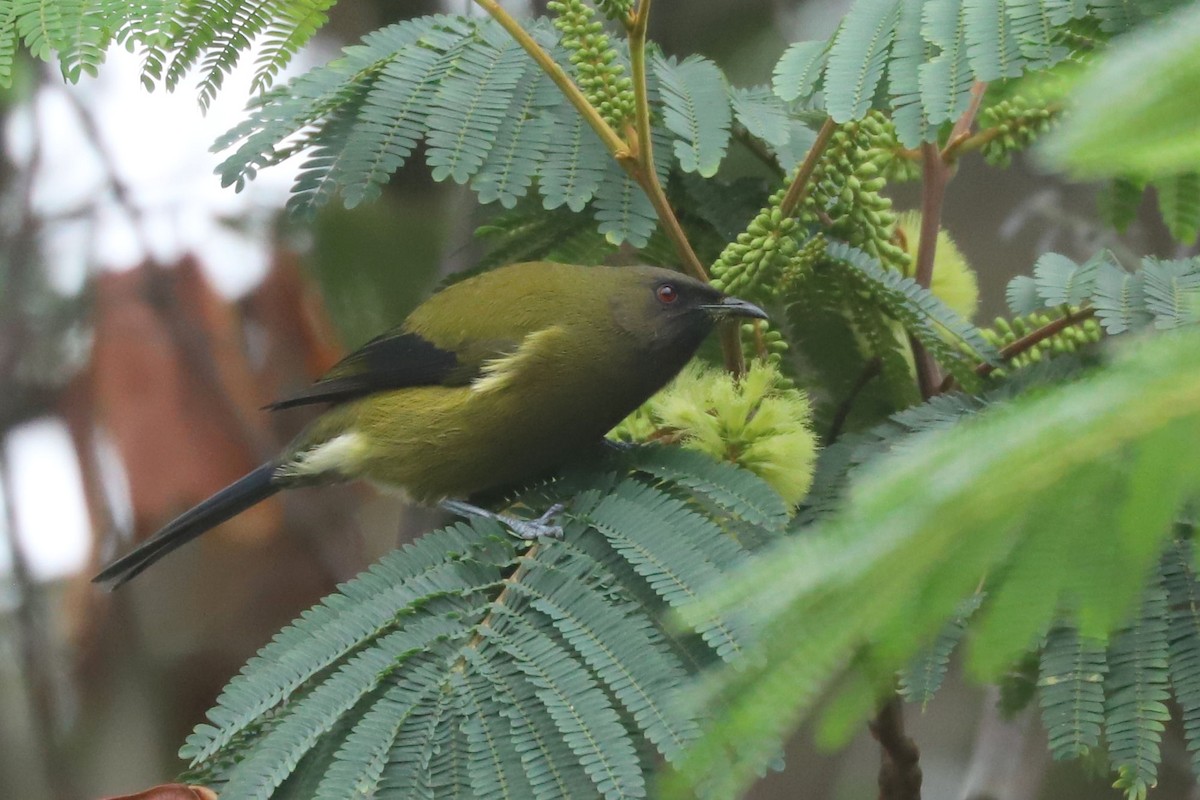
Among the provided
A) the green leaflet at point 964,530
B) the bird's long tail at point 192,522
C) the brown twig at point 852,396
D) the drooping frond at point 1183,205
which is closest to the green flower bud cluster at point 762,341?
the brown twig at point 852,396

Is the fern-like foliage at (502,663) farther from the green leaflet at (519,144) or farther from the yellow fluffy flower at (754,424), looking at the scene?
the green leaflet at (519,144)

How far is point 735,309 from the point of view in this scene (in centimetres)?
281

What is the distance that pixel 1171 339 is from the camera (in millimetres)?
774

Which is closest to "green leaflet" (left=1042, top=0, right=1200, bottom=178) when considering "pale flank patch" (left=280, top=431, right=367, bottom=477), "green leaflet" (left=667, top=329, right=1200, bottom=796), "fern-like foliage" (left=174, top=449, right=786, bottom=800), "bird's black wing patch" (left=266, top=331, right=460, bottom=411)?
"green leaflet" (left=667, top=329, right=1200, bottom=796)

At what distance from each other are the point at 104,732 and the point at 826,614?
22.4 ft

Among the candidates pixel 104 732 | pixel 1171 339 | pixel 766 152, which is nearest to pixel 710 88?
pixel 766 152

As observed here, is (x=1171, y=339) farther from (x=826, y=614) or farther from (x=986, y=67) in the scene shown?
(x=986, y=67)

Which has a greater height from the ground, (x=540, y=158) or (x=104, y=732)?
(x=540, y=158)

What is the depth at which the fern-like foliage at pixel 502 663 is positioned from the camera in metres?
1.98

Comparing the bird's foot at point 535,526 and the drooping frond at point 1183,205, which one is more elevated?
the drooping frond at point 1183,205

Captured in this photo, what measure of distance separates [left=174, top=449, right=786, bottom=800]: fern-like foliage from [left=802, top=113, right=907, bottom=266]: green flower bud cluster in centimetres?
64

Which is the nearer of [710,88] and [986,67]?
[986,67]

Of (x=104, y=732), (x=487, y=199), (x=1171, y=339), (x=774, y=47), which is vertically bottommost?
(x=104, y=732)

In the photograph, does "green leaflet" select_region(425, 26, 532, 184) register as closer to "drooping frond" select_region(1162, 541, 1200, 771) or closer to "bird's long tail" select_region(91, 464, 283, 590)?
"bird's long tail" select_region(91, 464, 283, 590)
